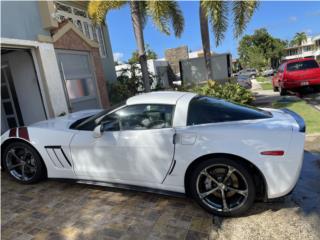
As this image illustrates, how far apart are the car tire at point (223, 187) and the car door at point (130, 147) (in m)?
0.42

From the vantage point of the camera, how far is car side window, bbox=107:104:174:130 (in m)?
3.44

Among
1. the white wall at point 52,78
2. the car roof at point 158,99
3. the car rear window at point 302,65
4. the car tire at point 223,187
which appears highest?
the white wall at point 52,78

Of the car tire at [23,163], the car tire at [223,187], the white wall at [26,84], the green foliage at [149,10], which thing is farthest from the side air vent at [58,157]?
A: the green foliage at [149,10]

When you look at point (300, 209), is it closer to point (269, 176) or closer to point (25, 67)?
point (269, 176)

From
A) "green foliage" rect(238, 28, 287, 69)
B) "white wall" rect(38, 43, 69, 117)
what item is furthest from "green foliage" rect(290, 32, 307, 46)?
"white wall" rect(38, 43, 69, 117)

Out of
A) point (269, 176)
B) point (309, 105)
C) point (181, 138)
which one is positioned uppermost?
point (181, 138)

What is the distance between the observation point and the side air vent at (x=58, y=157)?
12.6 feet

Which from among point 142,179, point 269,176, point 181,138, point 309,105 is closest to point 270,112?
point 269,176

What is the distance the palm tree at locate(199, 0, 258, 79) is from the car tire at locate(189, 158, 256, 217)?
25.0 ft

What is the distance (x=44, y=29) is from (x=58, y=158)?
5124 mm

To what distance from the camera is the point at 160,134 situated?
131 inches

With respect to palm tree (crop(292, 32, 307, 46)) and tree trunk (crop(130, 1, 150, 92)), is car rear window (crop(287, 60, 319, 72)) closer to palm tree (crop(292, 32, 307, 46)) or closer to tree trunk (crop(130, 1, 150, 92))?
tree trunk (crop(130, 1, 150, 92))

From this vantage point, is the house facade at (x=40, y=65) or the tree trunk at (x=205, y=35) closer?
the house facade at (x=40, y=65)

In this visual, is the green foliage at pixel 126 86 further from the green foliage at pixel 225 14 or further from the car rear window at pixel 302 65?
the car rear window at pixel 302 65
